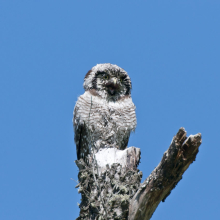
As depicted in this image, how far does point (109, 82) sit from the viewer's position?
22.2ft

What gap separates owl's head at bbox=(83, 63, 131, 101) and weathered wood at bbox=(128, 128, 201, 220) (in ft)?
9.85

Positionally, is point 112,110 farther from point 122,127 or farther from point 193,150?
point 193,150

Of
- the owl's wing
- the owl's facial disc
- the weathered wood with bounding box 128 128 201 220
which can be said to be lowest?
the weathered wood with bounding box 128 128 201 220

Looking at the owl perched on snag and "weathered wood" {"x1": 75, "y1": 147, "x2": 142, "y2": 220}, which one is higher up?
the owl perched on snag

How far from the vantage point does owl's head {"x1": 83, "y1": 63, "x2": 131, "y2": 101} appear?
6.80 m

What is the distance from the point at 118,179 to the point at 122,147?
7.35 feet

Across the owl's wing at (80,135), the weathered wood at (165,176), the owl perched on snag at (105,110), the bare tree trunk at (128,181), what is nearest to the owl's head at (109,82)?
the owl perched on snag at (105,110)

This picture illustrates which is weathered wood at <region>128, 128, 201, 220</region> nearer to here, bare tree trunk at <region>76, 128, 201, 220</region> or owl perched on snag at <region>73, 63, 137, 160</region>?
bare tree trunk at <region>76, 128, 201, 220</region>

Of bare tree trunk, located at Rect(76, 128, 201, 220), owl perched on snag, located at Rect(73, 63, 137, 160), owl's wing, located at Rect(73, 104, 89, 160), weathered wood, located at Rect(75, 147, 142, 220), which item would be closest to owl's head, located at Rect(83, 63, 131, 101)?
owl perched on snag, located at Rect(73, 63, 137, 160)

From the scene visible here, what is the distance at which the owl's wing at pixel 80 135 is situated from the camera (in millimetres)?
6629

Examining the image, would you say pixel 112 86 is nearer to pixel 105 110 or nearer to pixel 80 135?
pixel 105 110

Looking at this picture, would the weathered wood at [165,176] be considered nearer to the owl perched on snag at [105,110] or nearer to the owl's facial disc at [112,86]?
the owl perched on snag at [105,110]

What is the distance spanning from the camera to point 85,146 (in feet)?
22.4

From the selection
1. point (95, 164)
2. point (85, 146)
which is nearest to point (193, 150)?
point (95, 164)
